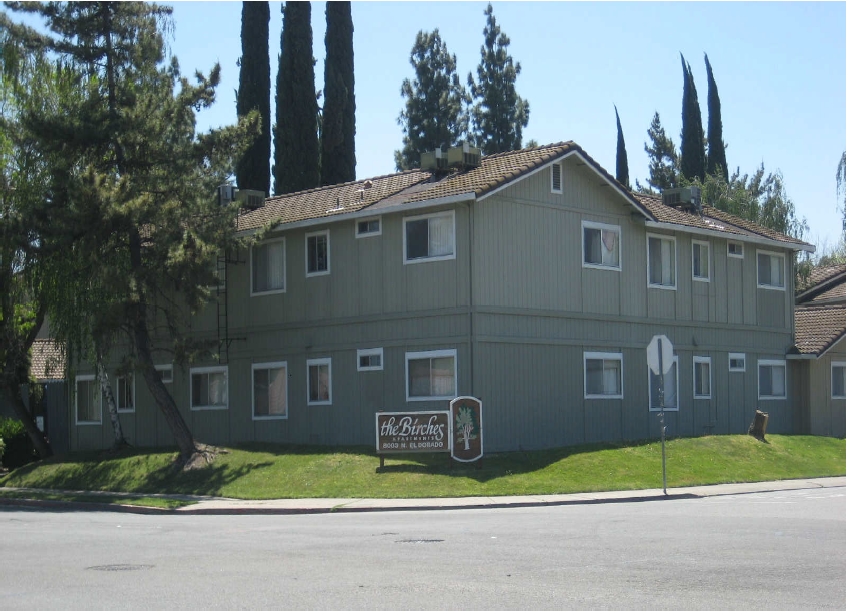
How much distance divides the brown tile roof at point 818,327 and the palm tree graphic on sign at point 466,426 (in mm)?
16170

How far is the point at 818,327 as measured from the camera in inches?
1522

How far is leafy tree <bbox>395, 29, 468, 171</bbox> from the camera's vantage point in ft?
217

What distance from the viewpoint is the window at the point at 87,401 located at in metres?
37.7

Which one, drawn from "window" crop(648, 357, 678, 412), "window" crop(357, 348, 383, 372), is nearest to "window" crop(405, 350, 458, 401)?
"window" crop(357, 348, 383, 372)

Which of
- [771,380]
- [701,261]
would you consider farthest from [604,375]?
[771,380]

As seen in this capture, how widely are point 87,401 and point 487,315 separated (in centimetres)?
1731

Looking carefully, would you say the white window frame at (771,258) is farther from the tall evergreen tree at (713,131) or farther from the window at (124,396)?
the tall evergreen tree at (713,131)

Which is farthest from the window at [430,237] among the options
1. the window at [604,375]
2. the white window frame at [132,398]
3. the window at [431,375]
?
the white window frame at [132,398]

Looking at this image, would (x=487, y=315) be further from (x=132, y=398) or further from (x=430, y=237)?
(x=132, y=398)

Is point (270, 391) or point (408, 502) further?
point (270, 391)

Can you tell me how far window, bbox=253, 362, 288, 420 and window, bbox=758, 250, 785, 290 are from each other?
1609 centimetres

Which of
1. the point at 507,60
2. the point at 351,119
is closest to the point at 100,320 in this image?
the point at 351,119

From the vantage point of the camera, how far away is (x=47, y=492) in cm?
2847

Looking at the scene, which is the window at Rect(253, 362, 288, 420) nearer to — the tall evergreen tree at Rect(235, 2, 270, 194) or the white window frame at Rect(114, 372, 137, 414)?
the white window frame at Rect(114, 372, 137, 414)
